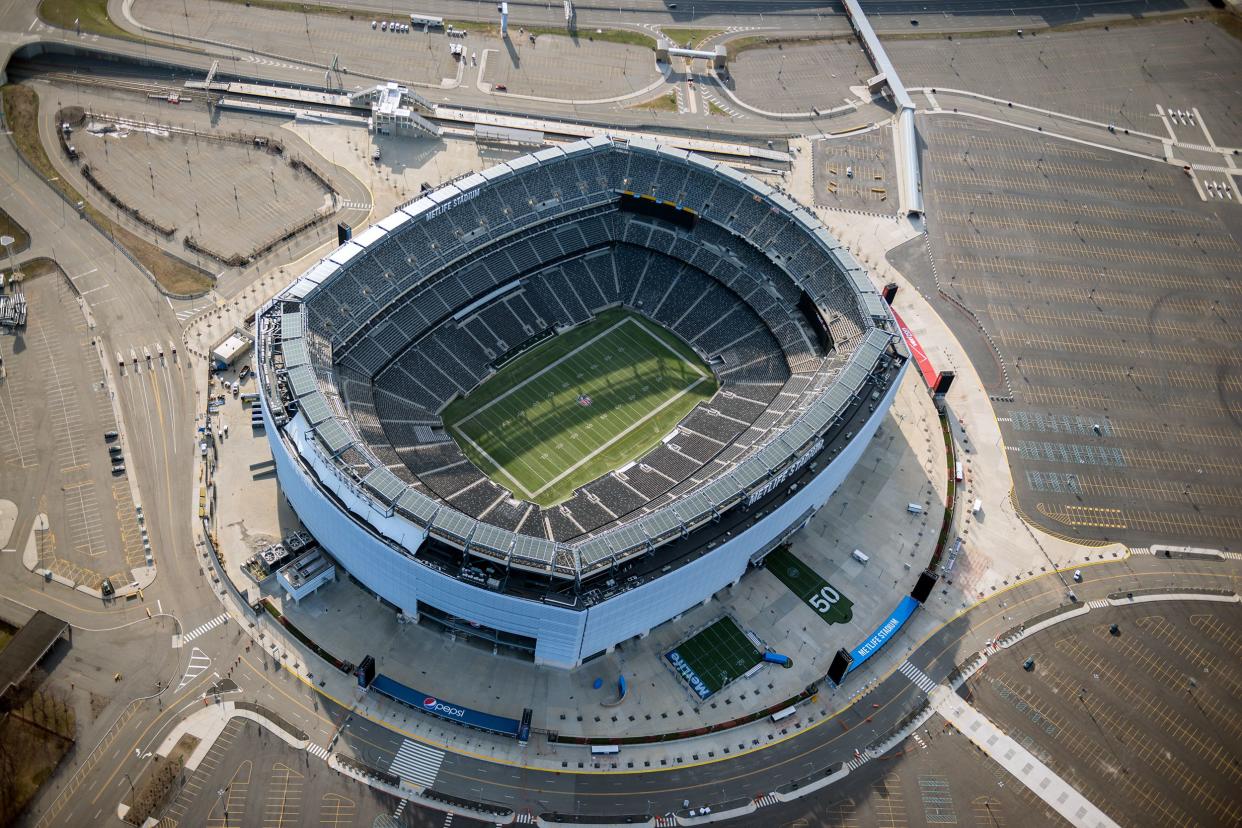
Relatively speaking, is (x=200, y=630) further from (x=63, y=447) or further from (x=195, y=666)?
(x=63, y=447)

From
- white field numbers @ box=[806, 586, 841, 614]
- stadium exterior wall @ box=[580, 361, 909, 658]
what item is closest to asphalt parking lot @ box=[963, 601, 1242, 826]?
white field numbers @ box=[806, 586, 841, 614]

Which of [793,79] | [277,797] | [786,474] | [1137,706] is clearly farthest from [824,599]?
[793,79]

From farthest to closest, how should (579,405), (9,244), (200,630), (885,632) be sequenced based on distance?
(9,244) < (579,405) < (885,632) < (200,630)

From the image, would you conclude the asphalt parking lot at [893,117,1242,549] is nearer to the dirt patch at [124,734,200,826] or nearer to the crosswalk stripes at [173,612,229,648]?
the crosswalk stripes at [173,612,229,648]

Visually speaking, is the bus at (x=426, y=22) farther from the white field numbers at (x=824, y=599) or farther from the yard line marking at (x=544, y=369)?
the white field numbers at (x=824, y=599)

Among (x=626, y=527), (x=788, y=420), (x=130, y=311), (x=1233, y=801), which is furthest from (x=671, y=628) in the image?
(x=130, y=311)

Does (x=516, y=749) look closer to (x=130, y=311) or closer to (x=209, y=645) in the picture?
(x=209, y=645)
